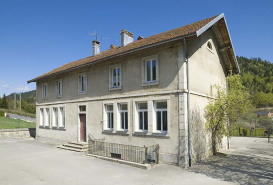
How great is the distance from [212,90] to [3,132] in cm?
1962

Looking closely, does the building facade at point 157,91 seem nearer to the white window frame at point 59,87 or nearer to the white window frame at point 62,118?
the white window frame at point 62,118

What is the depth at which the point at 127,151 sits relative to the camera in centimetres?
1086

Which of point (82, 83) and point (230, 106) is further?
point (82, 83)

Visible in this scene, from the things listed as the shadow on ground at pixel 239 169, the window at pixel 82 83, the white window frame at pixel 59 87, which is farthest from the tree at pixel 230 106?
the white window frame at pixel 59 87

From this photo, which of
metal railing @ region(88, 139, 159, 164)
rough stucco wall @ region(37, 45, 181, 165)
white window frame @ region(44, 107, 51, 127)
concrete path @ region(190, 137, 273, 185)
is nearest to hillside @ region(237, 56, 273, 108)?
concrete path @ region(190, 137, 273, 185)

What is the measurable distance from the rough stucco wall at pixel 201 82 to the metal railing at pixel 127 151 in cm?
205

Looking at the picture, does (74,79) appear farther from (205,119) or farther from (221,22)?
(221,22)

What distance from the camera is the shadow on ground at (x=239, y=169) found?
7641 mm

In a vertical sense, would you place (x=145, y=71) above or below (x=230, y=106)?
above

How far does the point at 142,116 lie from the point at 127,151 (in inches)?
79.6

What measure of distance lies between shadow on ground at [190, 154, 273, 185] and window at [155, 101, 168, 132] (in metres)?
2.29

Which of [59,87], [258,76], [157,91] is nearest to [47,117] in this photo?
[59,87]

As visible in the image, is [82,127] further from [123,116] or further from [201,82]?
[201,82]

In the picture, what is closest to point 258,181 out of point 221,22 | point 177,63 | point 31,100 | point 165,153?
point 165,153
